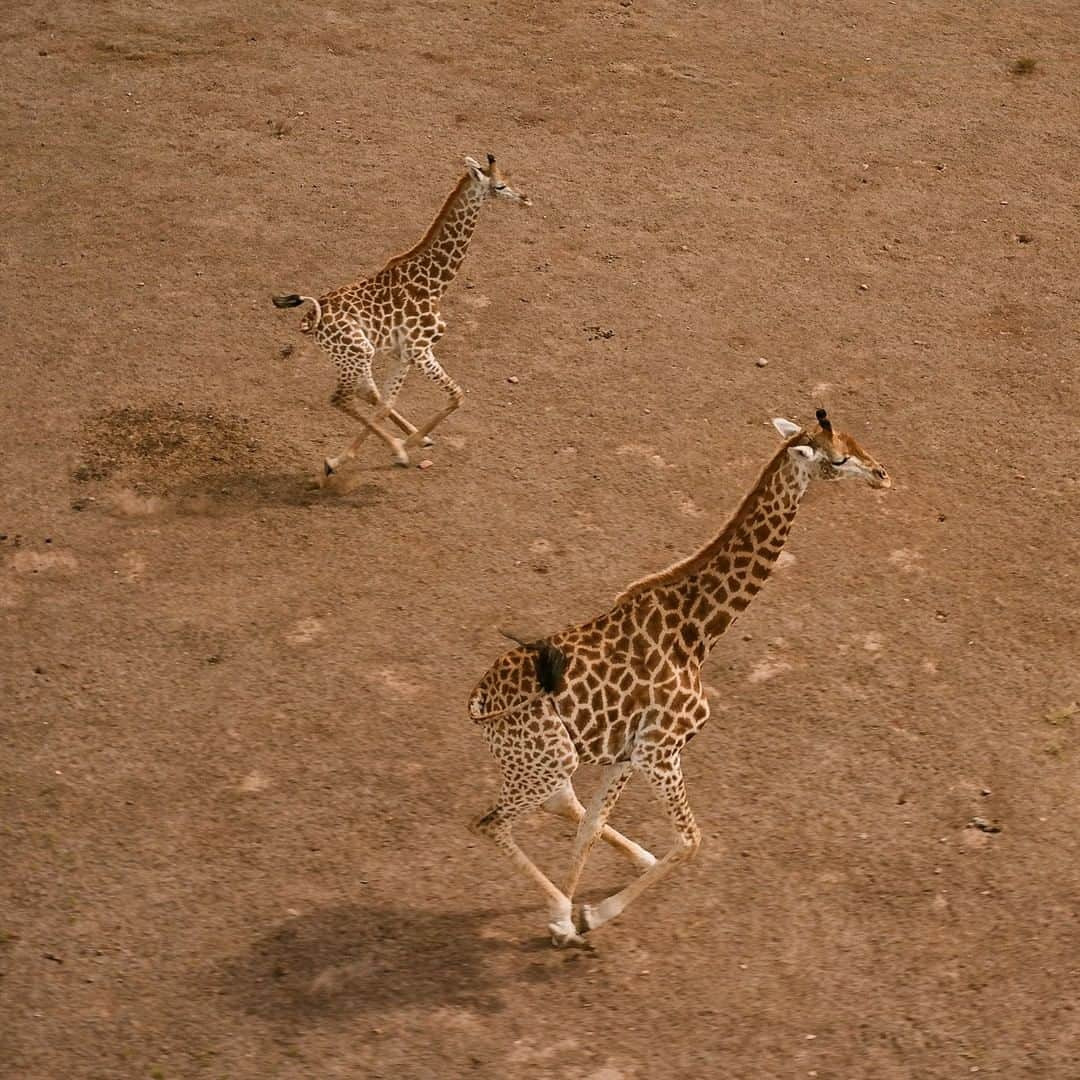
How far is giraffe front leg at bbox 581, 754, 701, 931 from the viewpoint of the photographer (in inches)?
395

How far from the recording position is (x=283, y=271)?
56.2ft

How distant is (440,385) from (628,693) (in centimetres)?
552

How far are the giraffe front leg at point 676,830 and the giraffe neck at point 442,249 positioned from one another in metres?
6.03

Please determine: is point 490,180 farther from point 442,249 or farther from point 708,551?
point 708,551


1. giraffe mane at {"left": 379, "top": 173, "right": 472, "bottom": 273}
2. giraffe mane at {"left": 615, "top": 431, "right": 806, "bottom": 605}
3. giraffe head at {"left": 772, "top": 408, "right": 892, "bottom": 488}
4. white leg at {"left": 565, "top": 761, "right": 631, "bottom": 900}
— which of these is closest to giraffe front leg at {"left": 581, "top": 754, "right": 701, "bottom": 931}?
white leg at {"left": 565, "top": 761, "right": 631, "bottom": 900}

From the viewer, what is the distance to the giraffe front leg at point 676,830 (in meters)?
10.0

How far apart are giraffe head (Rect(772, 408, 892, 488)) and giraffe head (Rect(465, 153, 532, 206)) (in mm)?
5140

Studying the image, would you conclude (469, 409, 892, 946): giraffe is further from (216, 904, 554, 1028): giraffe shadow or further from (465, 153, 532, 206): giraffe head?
(465, 153, 532, 206): giraffe head

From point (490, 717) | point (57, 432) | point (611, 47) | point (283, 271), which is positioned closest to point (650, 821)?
point (490, 717)

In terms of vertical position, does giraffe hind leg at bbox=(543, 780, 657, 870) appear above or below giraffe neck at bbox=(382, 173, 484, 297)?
below

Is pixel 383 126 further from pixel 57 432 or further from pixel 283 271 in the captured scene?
pixel 57 432

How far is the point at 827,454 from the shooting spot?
10.4 meters

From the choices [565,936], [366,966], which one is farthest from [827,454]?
[366,966]

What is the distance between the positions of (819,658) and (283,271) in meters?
7.78
